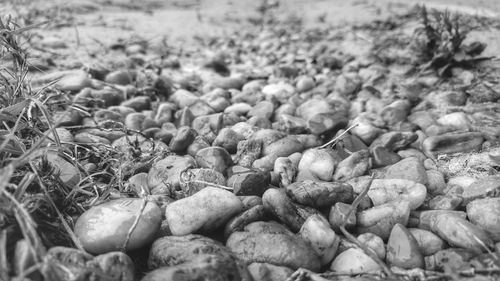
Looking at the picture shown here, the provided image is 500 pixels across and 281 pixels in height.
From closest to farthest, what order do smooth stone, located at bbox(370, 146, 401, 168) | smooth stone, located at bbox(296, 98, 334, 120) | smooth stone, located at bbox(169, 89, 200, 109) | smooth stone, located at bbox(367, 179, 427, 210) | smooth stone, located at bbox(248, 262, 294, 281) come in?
smooth stone, located at bbox(248, 262, 294, 281), smooth stone, located at bbox(367, 179, 427, 210), smooth stone, located at bbox(370, 146, 401, 168), smooth stone, located at bbox(296, 98, 334, 120), smooth stone, located at bbox(169, 89, 200, 109)

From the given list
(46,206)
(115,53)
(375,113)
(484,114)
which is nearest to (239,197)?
(46,206)

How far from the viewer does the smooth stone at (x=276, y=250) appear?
1.33 m

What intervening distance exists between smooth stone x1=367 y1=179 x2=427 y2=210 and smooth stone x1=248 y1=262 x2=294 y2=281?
0.55 meters

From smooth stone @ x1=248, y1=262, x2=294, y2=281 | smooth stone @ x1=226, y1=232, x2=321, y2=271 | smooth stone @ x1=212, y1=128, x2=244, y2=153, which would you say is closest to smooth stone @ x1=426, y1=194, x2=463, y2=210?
smooth stone @ x1=226, y1=232, x2=321, y2=271

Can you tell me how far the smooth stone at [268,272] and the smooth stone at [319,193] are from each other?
0.34 metres

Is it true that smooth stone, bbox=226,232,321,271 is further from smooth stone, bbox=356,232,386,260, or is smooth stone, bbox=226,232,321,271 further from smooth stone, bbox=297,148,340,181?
smooth stone, bbox=297,148,340,181

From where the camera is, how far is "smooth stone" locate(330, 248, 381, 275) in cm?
132

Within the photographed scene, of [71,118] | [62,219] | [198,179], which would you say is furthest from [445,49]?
[62,219]

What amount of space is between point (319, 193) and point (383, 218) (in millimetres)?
238

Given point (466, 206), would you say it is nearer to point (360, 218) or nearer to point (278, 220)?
point (360, 218)

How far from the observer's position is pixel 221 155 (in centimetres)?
198

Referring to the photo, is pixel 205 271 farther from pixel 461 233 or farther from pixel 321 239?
pixel 461 233

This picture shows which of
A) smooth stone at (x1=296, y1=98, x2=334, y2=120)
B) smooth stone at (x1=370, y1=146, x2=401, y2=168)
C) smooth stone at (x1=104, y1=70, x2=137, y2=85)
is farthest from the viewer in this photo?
smooth stone at (x1=104, y1=70, x2=137, y2=85)

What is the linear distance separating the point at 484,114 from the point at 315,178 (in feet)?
3.44
